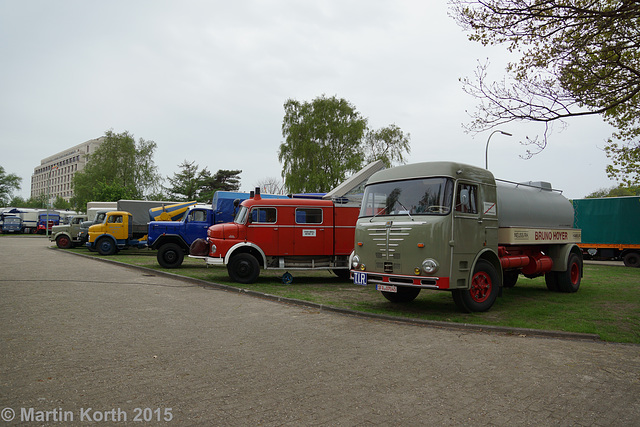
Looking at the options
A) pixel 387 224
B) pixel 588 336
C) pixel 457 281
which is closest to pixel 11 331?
pixel 387 224

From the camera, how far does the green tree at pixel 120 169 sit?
61.5m

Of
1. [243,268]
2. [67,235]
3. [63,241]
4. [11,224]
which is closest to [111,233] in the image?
[67,235]

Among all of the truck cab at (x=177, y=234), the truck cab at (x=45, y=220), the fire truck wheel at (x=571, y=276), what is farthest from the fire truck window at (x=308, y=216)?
the truck cab at (x=45, y=220)

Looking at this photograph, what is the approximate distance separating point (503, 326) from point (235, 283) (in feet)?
26.8

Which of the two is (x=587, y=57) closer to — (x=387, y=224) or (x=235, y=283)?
(x=387, y=224)

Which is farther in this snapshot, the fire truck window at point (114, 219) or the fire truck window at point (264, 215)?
the fire truck window at point (114, 219)

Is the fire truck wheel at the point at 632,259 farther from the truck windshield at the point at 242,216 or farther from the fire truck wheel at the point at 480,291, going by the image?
the truck windshield at the point at 242,216

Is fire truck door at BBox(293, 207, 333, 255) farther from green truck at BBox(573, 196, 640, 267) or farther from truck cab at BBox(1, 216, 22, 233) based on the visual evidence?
truck cab at BBox(1, 216, 22, 233)

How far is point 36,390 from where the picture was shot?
425cm

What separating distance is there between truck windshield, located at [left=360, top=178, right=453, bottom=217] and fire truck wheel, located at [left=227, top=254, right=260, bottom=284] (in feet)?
16.7

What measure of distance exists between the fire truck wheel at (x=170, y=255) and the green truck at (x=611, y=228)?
20678mm

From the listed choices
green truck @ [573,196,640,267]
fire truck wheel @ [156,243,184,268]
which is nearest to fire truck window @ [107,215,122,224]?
fire truck wheel @ [156,243,184,268]

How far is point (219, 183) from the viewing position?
2547 inches

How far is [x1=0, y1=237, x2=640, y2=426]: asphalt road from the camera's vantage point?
3.91 metres
